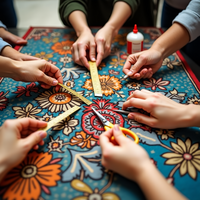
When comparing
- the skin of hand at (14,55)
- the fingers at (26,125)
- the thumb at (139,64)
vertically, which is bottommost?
the fingers at (26,125)

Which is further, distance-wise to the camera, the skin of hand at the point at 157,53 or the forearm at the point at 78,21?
the forearm at the point at 78,21

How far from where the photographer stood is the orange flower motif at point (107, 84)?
2.88 ft

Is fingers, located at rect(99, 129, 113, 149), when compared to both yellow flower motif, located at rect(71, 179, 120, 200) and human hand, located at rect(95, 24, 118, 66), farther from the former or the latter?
human hand, located at rect(95, 24, 118, 66)

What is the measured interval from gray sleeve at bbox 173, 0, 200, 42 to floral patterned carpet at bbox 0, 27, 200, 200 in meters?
0.17

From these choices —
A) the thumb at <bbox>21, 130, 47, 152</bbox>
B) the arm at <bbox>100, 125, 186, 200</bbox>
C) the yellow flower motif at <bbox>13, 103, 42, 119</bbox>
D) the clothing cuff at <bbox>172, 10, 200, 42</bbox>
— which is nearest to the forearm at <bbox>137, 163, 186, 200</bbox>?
the arm at <bbox>100, 125, 186, 200</bbox>

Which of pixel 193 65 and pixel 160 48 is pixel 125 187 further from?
pixel 193 65

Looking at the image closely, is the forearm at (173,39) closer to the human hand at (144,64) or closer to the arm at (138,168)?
the human hand at (144,64)

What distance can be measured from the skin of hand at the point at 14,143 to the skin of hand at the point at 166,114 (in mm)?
378

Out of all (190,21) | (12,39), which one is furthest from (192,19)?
(12,39)

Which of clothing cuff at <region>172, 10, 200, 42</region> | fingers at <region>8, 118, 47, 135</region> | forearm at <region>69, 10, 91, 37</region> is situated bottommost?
fingers at <region>8, 118, 47, 135</region>

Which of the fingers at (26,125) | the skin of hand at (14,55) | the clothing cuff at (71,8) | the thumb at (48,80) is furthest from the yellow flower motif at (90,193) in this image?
the clothing cuff at (71,8)

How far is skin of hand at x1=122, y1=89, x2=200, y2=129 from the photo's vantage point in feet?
2.14

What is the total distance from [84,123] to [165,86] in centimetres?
44

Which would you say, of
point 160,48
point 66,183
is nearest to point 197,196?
point 66,183
